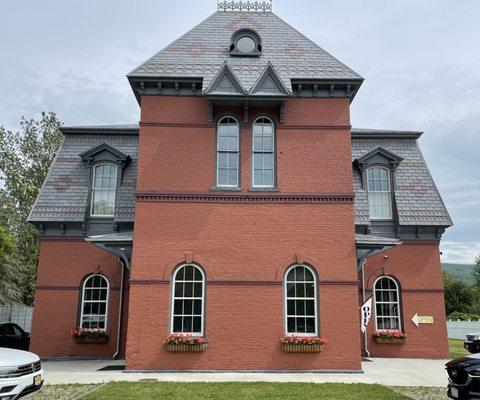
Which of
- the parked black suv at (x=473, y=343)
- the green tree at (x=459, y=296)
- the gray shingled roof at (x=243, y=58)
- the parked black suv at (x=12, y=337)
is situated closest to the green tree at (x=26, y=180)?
the parked black suv at (x=12, y=337)

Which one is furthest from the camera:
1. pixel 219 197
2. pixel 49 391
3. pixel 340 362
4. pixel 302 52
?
pixel 302 52

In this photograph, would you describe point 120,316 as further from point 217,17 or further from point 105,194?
point 217,17

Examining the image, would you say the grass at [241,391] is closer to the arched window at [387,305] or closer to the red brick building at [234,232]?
the red brick building at [234,232]

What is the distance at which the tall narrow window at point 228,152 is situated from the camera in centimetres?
1307

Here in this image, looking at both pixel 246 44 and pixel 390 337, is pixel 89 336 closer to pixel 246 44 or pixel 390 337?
pixel 390 337

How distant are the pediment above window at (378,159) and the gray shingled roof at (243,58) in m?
4.41

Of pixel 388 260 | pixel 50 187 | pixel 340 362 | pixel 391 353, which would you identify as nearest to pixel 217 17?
pixel 50 187

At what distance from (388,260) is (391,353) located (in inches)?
127

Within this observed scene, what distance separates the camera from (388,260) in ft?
53.2

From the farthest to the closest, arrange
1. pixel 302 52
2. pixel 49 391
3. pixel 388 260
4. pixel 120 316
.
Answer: pixel 388 260, pixel 120 316, pixel 302 52, pixel 49 391

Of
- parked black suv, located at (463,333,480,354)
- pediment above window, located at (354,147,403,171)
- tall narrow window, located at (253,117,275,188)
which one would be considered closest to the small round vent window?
tall narrow window, located at (253,117,275,188)

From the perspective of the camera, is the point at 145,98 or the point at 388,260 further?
the point at 388,260

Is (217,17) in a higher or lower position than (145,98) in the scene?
higher

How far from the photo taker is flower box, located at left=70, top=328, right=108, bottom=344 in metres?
14.9
